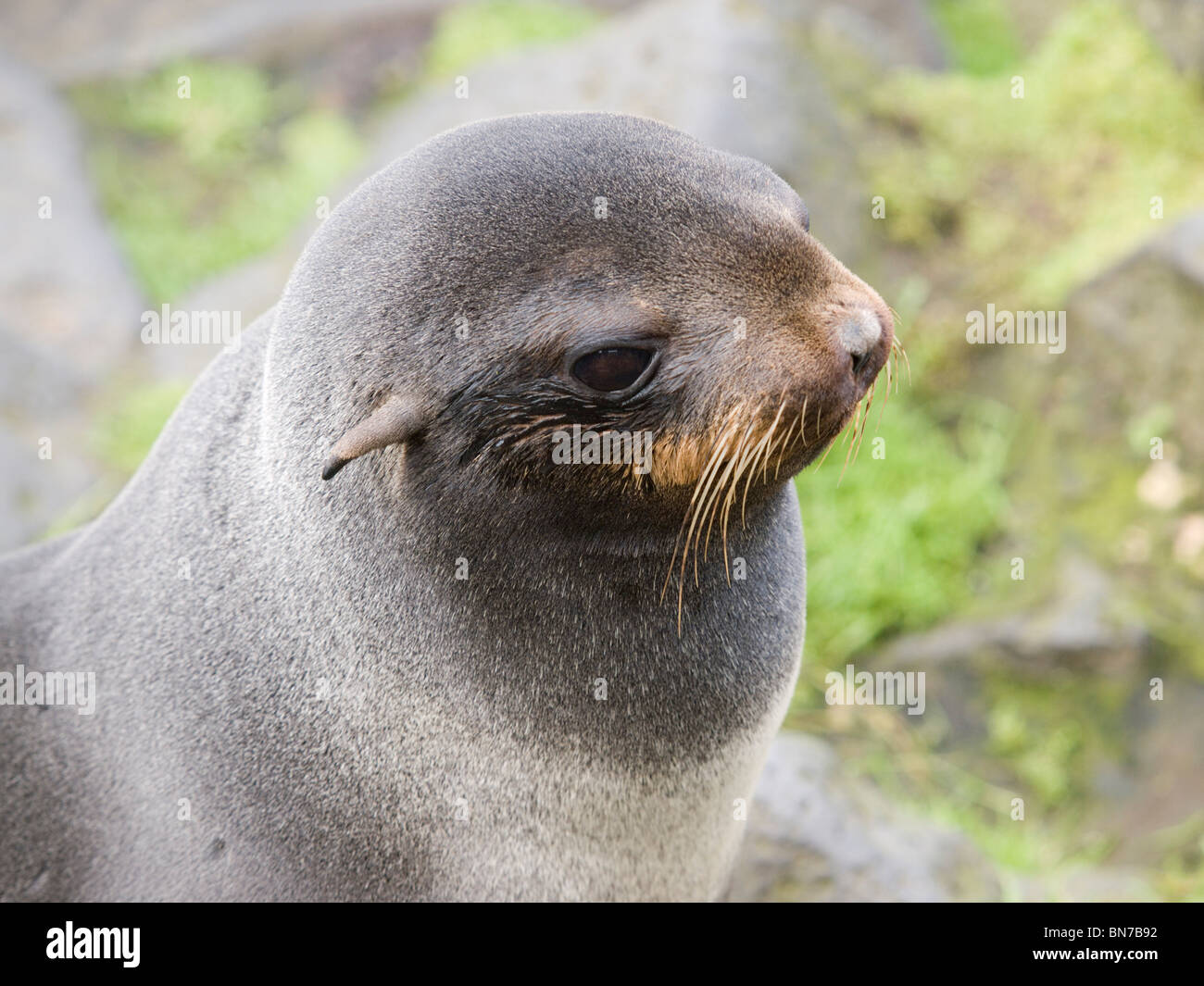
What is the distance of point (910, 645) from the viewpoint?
7145 mm

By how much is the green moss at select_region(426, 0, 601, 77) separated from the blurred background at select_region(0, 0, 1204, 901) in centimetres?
12

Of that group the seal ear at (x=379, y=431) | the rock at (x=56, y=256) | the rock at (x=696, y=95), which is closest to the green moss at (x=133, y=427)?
the rock at (x=696, y=95)

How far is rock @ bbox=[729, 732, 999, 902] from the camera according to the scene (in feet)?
15.7

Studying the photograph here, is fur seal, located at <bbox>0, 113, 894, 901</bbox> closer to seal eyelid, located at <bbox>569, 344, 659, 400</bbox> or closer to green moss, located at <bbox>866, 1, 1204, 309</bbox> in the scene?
seal eyelid, located at <bbox>569, 344, 659, 400</bbox>

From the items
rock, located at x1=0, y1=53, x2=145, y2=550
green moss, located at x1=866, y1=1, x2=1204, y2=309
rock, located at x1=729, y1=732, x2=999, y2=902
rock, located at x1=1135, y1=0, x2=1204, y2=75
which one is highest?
rock, located at x1=1135, y1=0, x2=1204, y2=75

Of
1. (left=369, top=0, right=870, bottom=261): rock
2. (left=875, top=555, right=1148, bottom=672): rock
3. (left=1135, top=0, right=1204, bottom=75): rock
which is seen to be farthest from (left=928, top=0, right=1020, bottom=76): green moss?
(left=875, top=555, right=1148, bottom=672): rock

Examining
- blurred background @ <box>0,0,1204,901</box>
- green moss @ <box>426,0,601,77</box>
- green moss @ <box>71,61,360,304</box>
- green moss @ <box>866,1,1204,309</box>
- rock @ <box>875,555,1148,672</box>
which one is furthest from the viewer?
green moss @ <box>426,0,601,77</box>

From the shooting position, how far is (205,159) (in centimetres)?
1150

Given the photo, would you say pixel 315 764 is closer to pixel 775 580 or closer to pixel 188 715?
pixel 188 715

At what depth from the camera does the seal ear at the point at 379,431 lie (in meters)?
2.81

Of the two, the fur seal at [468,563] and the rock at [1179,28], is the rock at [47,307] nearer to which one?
the fur seal at [468,563]

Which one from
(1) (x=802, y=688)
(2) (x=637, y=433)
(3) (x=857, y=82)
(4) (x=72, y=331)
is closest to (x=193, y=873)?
(2) (x=637, y=433)

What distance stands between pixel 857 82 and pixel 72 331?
6.06 m

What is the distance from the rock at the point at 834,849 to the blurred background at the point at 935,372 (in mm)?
13
